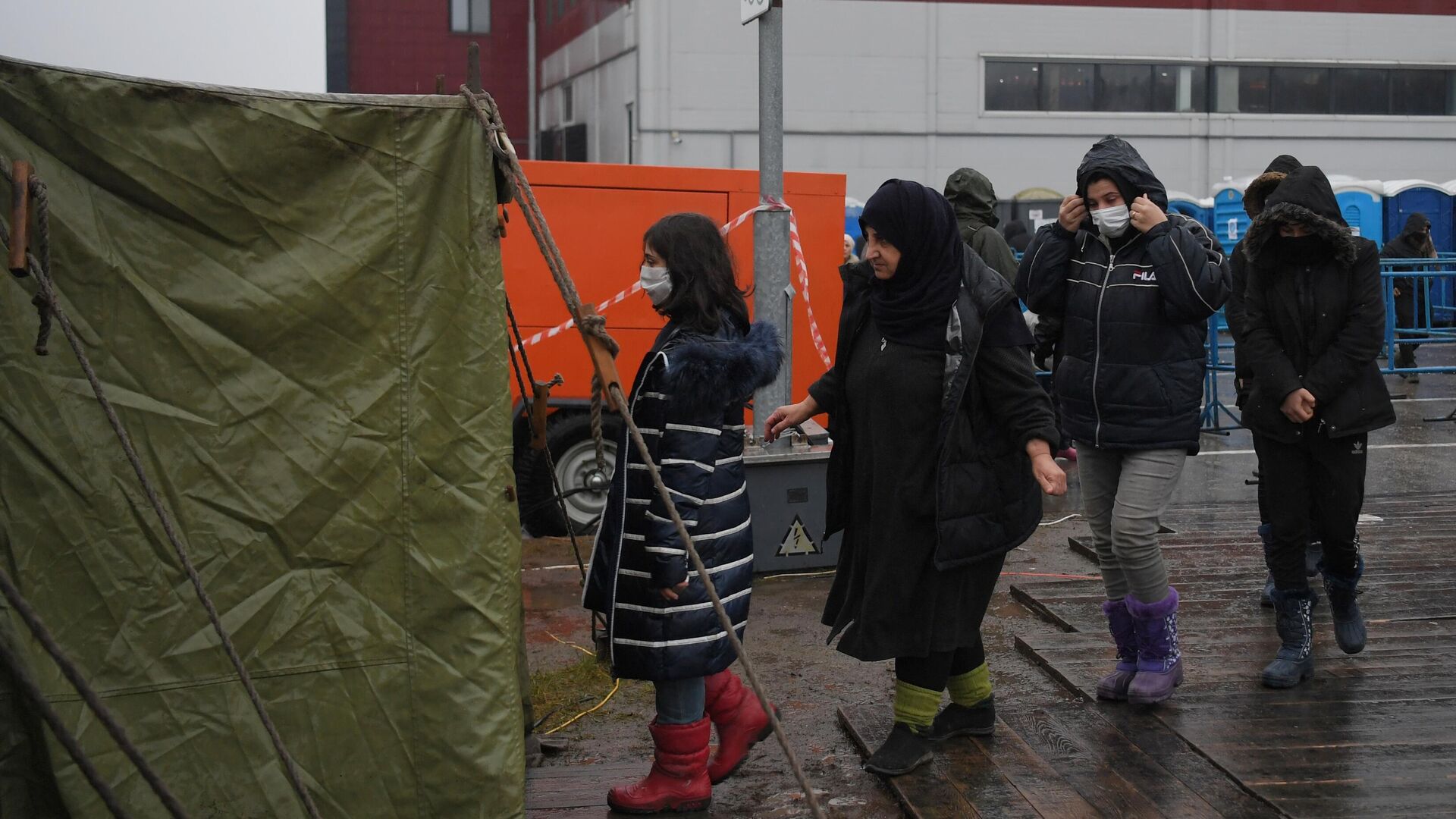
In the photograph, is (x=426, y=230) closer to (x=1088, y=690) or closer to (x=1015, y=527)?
(x=1015, y=527)

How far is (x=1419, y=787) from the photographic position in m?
3.93

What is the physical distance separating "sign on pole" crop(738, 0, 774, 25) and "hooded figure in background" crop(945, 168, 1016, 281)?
172 cm

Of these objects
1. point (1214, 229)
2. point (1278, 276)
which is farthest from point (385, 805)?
point (1214, 229)

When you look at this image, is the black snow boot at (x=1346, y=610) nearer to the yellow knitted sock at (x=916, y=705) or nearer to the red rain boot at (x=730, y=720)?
the yellow knitted sock at (x=916, y=705)

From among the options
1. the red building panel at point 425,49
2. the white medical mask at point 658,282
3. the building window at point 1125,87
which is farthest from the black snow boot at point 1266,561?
the red building panel at point 425,49

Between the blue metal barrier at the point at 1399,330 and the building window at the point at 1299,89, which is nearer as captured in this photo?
the blue metal barrier at the point at 1399,330

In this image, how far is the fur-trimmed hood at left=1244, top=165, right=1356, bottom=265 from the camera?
4758 millimetres

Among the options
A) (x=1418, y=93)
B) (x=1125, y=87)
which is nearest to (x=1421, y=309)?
(x=1125, y=87)

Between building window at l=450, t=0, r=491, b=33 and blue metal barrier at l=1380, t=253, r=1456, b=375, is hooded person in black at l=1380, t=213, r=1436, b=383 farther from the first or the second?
building window at l=450, t=0, r=491, b=33

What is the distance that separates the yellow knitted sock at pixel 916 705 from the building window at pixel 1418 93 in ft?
99.1

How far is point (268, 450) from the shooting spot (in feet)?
10.0

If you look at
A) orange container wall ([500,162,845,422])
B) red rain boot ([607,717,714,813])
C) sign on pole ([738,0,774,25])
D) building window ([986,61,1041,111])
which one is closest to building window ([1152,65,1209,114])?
building window ([986,61,1041,111])

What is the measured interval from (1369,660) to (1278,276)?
1.50 metres

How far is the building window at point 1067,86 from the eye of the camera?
2825 cm
